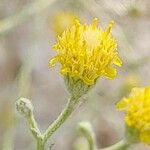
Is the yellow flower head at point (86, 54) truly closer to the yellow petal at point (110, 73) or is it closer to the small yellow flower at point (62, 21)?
the yellow petal at point (110, 73)

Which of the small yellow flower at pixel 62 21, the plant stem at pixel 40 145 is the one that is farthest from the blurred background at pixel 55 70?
the plant stem at pixel 40 145

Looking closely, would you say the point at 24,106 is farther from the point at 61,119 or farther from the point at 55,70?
the point at 55,70

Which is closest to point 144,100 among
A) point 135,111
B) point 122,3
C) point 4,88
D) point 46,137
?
point 135,111

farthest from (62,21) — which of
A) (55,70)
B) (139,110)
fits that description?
(139,110)

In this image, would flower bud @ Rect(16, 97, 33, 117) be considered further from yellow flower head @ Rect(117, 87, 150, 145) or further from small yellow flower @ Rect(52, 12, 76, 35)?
small yellow flower @ Rect(52, 12, 76, 35)

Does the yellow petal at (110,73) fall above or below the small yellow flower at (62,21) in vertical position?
above

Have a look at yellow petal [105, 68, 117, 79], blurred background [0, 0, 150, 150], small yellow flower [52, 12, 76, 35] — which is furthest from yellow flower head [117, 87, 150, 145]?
small yellow flower [52, 12, 76, 35]
